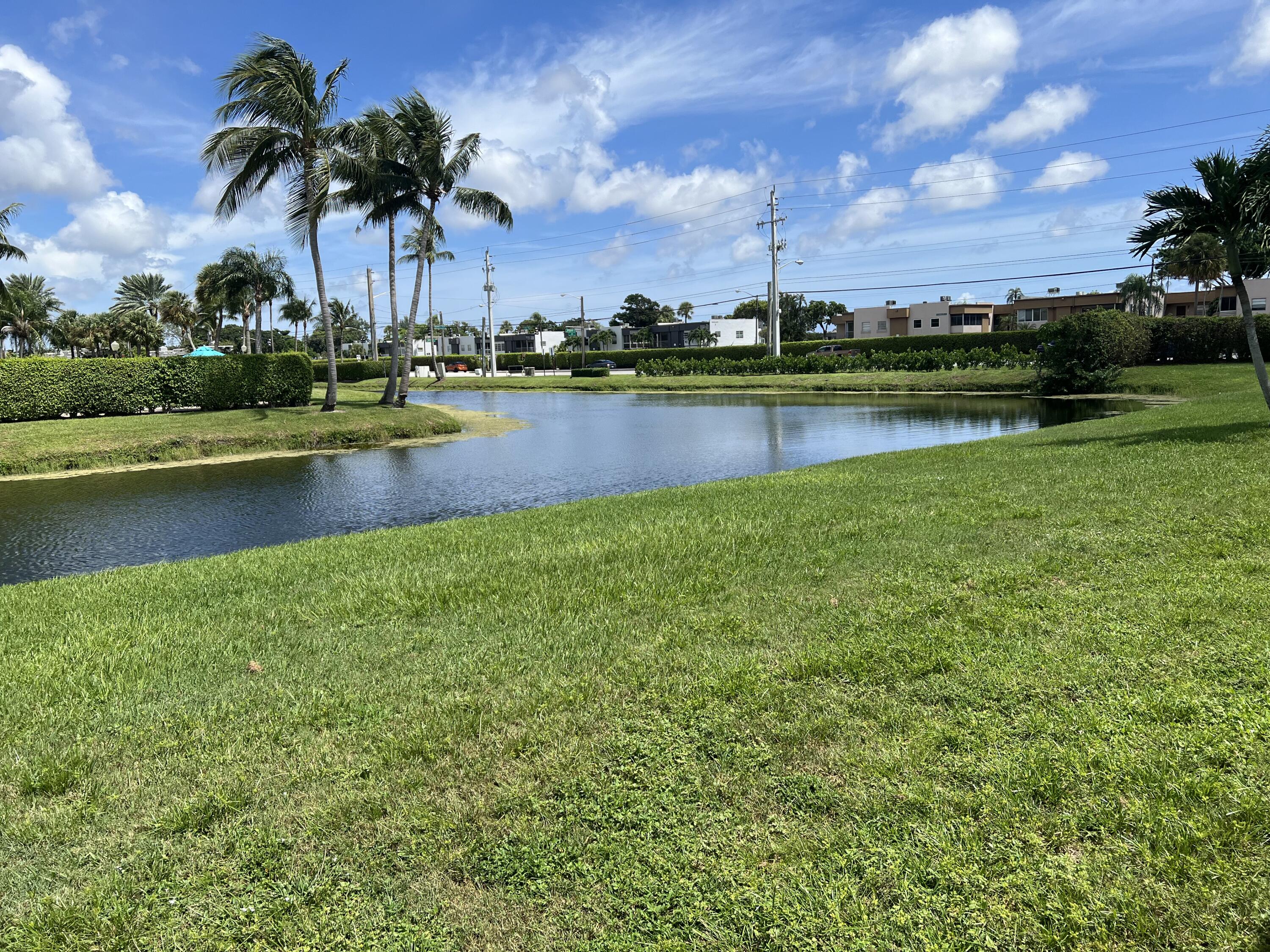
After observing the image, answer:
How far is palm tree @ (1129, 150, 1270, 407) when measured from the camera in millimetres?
12289

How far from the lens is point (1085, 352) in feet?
116

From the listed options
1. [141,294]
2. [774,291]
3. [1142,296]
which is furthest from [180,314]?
[1142,296]

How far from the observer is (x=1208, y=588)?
5.24 m

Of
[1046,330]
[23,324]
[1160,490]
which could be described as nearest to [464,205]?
[1046,330]

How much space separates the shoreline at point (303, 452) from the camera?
18141 mm

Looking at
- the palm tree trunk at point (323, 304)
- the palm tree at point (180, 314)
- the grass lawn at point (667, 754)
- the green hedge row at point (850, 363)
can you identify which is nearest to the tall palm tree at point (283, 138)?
the palm tree trunk at point (323, 304)

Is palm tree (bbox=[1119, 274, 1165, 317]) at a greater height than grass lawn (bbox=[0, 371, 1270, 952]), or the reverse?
palm tree (bbox=[1119, 274, 1165, 317])

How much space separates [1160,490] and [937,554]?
389cm

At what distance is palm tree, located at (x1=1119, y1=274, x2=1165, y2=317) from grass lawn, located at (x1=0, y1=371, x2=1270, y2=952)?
87.6 m

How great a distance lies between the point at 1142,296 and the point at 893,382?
4991 centimetres

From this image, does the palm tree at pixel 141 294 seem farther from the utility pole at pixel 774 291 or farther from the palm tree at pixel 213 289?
the utility pole at pixel 774 291

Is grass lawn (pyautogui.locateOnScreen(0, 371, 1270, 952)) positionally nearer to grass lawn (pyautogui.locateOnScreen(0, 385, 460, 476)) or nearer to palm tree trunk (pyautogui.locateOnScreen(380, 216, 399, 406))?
grass lawn (pyautogui.locateOnScreen(0, 385, 460, 476))

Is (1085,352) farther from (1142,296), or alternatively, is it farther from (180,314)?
(180,314)

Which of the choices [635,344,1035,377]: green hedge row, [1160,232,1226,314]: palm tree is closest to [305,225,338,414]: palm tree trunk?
[635,344,1035,377]: green hedge row
